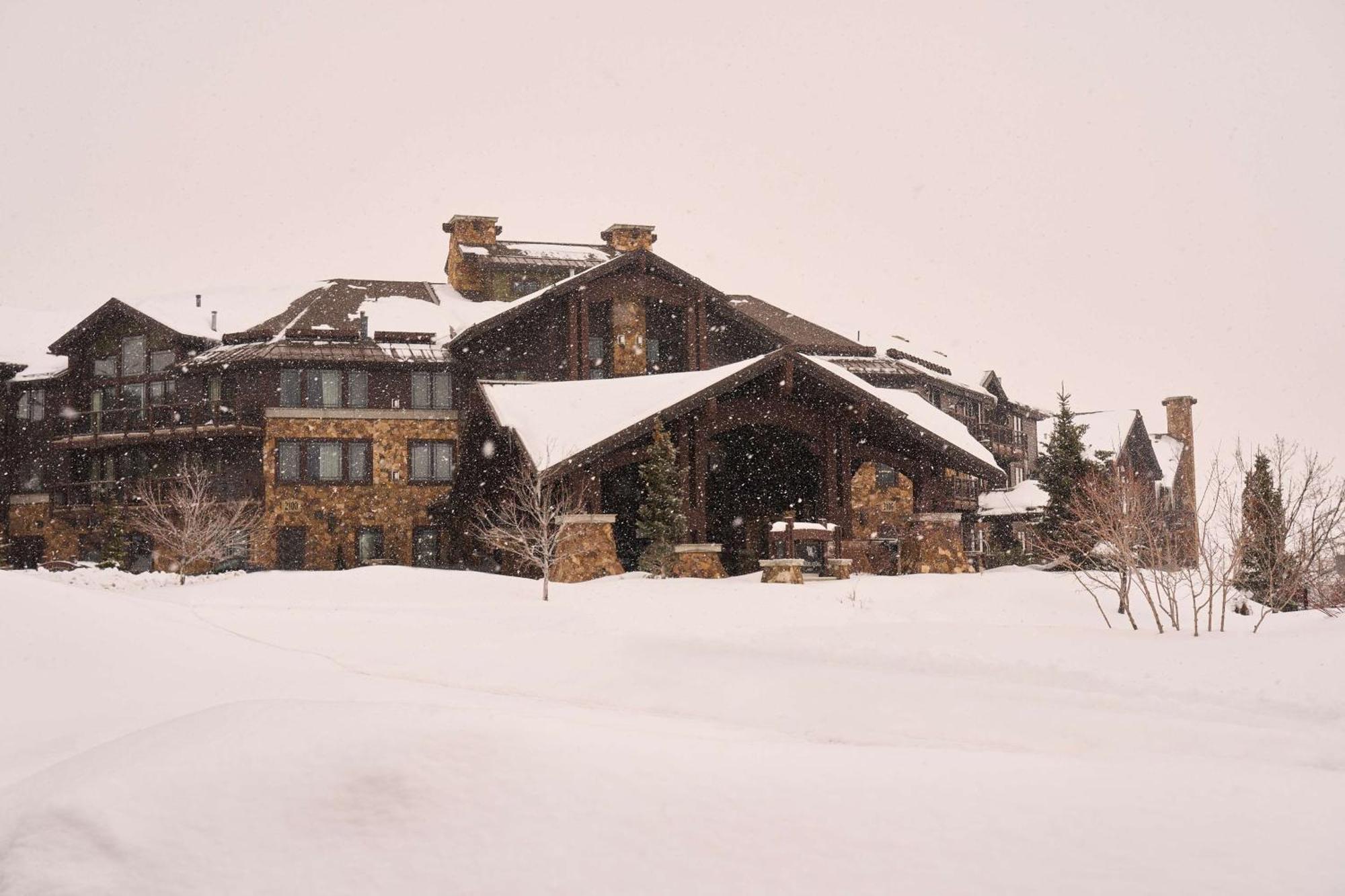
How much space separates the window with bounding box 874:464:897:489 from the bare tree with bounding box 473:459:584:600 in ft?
52.5

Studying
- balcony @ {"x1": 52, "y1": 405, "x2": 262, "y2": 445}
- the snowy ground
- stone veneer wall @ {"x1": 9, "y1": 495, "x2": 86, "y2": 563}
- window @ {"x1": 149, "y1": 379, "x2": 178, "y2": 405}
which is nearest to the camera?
the snowy ground

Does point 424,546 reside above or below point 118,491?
below

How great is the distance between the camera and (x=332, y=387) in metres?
36.9

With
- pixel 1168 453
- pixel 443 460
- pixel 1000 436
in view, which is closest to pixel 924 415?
pixel 443 460

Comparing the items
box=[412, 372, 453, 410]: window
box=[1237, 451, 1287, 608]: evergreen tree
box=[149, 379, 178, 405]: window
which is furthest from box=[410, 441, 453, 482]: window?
box=[1237, 451, 1287, 608]: evergreen tree

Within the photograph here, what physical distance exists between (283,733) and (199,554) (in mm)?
23994

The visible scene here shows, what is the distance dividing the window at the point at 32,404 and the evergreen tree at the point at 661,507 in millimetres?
26990

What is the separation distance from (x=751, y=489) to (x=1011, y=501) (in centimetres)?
1980

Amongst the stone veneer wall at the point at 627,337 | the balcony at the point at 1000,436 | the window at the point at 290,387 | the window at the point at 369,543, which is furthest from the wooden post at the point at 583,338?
the balcony at the point at 1000,436

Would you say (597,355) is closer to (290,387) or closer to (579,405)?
(579,405)

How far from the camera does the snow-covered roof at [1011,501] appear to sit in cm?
4756

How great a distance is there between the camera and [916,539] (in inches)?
1193

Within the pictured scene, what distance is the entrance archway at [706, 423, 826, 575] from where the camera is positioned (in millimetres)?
32625

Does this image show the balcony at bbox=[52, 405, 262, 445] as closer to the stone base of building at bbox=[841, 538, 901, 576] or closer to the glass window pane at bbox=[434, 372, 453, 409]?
the glass window pane at bbox=[434, 372, 453, 409]
